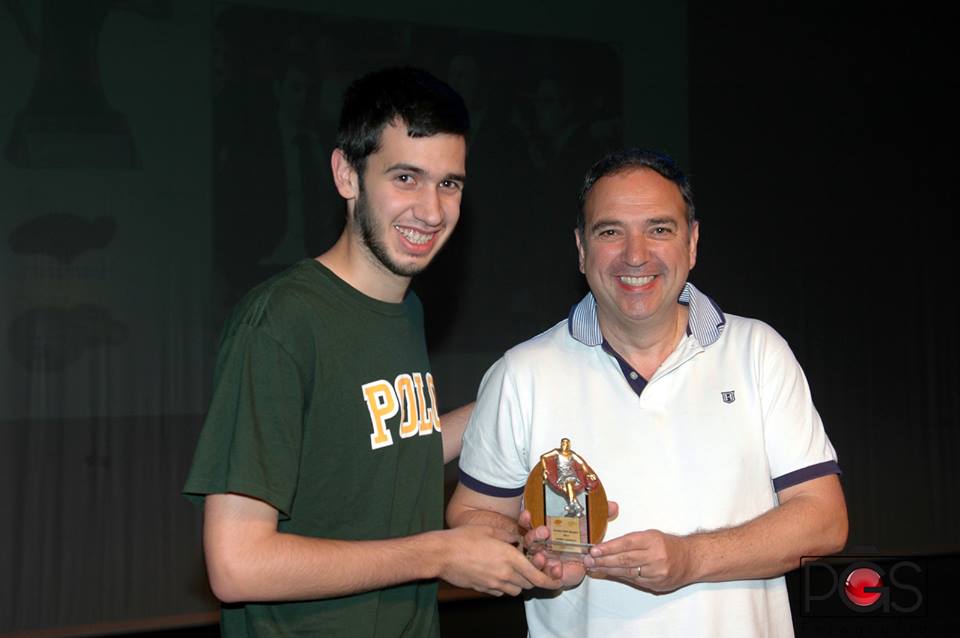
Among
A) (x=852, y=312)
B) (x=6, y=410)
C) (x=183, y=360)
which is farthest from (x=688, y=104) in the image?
(x=6, y=410)

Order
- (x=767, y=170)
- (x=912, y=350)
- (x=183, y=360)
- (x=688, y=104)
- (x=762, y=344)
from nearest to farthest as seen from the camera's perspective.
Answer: (x=762, y=344) → (x=183, y=360) → (x=688, y=104) → (x=767, y=170) → (x=912, y=350)

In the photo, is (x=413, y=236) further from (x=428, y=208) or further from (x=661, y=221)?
(x=661, y=221)

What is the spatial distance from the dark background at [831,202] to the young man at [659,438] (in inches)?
130

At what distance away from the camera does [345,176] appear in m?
1.67

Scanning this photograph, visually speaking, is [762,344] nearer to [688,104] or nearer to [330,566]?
[330,566]

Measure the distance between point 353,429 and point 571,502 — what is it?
0.41 metres

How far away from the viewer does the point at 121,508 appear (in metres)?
4.55

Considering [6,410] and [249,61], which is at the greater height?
[249,61]

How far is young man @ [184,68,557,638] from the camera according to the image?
1363mm

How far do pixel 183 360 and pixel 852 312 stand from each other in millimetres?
4892

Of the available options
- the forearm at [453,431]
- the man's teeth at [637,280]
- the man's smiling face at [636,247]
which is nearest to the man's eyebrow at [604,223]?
the man's smiling face at [636,247]

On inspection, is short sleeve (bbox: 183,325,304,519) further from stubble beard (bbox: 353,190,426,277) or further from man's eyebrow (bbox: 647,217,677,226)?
man's eyebrow (bbox: 647,217,677,226)

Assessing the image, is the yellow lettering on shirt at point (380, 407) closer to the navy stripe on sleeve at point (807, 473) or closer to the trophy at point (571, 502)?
the trophy at point (571, 502)

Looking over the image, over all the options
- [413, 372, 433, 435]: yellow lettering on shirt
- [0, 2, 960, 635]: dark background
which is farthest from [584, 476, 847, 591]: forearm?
[0, 2, 960, 635]: dark background
